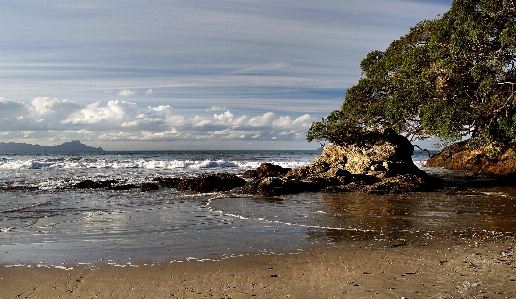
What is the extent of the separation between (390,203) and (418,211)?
1612mm

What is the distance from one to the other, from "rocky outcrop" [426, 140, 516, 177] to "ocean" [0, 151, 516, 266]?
20.8ft

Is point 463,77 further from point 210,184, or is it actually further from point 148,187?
point 148,187

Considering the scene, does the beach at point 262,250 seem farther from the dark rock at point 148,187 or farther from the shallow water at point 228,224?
the dark rock at point 148,187

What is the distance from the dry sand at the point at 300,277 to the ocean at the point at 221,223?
1.58ft

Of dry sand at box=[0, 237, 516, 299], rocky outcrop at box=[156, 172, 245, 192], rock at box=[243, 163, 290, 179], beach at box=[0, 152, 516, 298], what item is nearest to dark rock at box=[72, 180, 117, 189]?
rocky outcrop at box=[156, 172, 245, 192]

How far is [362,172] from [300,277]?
45.2 feet

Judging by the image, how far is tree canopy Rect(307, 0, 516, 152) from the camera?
38.8 feet

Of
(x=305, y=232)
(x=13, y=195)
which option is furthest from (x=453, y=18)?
(x=13, y=195)

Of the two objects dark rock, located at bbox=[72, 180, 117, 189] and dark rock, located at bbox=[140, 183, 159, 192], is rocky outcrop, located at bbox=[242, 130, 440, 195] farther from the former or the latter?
dark rock, located at bbox=[72, 180, 117, 189]

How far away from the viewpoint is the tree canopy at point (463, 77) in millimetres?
11812

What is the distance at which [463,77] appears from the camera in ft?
43.8

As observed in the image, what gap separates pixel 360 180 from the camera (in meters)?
17.2

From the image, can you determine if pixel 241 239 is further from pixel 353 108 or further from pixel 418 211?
pixel 353 108

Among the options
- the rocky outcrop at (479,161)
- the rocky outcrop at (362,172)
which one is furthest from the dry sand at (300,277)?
the rocky outcrop at (479,161)
